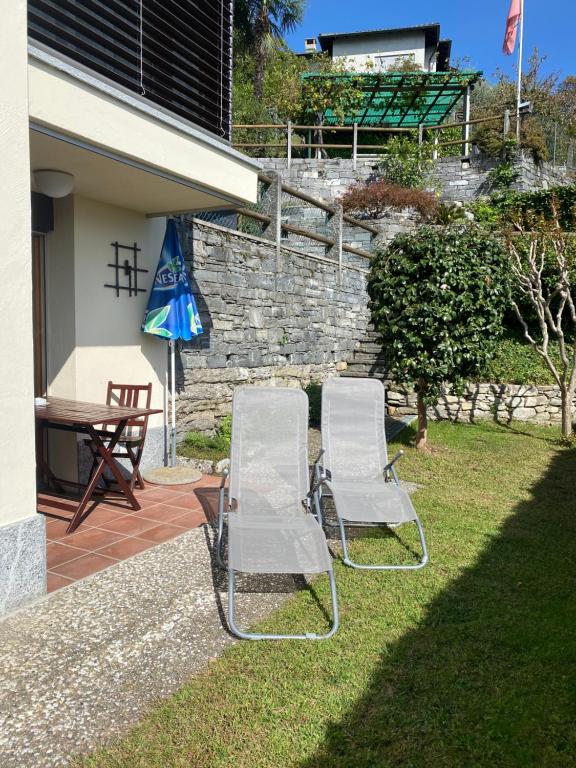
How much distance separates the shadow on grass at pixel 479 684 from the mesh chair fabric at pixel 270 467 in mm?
686

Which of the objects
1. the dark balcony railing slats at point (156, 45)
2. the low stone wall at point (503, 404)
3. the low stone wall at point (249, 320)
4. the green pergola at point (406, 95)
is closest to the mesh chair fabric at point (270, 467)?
the low stone wall at point (249, 320)

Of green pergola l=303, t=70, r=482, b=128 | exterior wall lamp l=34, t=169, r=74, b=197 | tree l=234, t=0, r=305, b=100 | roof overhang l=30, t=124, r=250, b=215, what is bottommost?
exterior wall lamp l=34, t=169, r=74, b=197

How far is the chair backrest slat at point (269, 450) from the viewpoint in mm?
4059

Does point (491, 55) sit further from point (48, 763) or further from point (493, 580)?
point (48, 763)

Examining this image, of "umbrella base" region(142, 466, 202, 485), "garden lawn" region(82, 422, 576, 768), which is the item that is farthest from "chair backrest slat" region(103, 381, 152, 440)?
"garden lawn" region(82, 422, 576, 768)

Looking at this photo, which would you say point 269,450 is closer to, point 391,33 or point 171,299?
point 171,299

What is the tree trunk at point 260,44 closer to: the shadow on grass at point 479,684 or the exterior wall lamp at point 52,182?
the exterior wall lamp at point 52,182

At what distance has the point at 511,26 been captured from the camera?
1811cm

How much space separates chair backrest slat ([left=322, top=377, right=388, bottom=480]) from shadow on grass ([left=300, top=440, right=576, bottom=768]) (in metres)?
1.14

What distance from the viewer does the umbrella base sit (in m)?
5.60

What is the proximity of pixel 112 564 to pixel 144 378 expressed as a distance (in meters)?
2.71

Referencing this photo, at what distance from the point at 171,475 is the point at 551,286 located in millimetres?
8543

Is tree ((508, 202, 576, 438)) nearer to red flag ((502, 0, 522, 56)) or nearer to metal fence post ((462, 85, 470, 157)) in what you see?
metal fence post ((462, 85, 470, 157))

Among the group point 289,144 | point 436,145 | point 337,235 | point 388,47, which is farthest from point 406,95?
point 337,235
